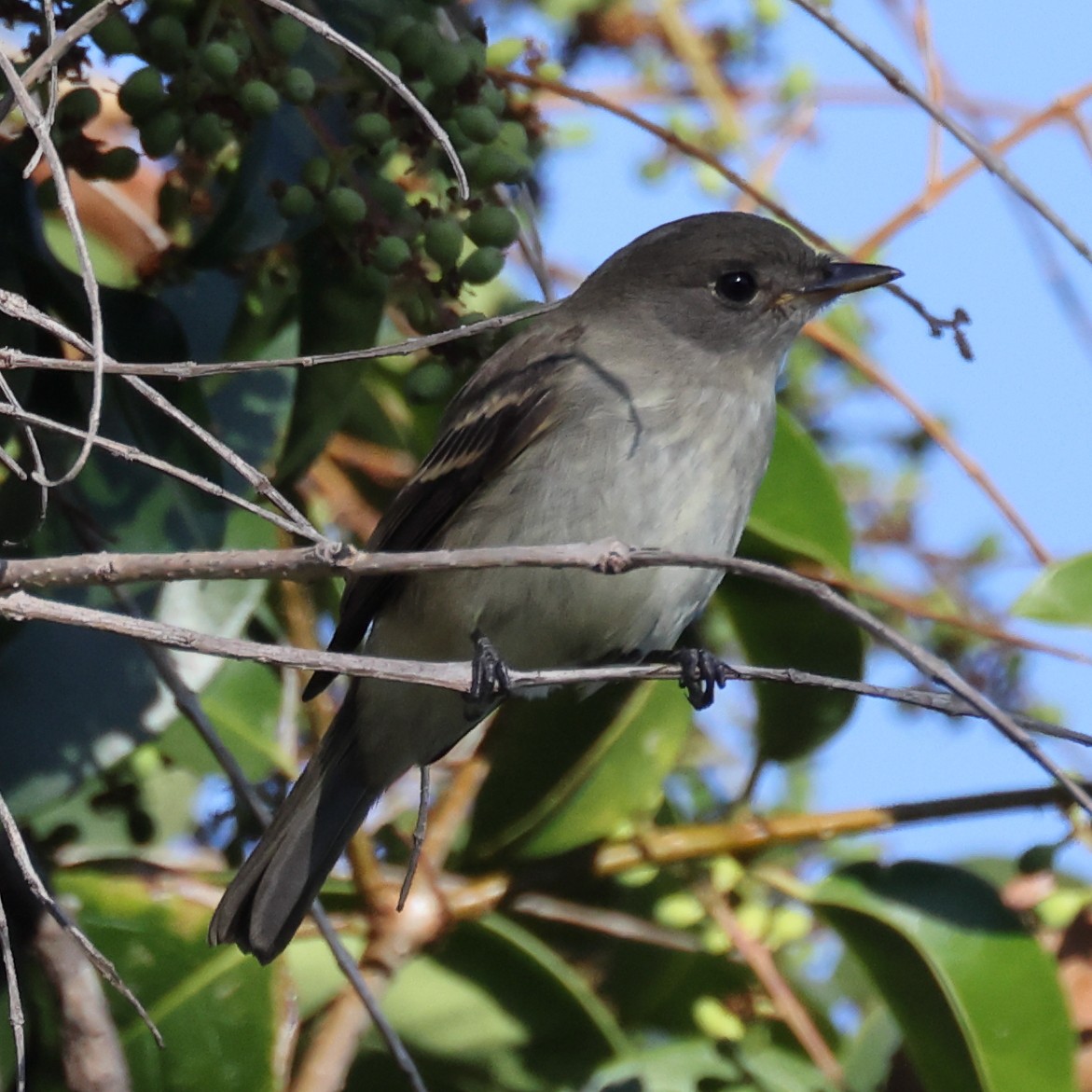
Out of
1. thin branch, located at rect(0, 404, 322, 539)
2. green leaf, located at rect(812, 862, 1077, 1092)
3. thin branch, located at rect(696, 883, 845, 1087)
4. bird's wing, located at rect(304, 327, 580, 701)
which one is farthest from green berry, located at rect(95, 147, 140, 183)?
green leaf, located at rect(812, 862, 1077, 1092)

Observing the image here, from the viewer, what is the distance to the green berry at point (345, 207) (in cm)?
220

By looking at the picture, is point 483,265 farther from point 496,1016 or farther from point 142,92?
point 496,1016

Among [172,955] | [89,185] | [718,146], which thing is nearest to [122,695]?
[172,955]

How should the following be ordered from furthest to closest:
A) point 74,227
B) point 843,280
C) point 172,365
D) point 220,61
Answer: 1. point 843,280
2. point 220,61
3. point 172,365
4. point 74,227

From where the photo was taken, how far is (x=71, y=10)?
216cm

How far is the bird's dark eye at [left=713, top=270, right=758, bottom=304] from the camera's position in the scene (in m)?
2.96

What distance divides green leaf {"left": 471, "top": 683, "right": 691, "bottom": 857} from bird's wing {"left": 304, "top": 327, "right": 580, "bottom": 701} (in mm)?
328

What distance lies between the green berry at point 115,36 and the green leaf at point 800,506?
115 centimetres

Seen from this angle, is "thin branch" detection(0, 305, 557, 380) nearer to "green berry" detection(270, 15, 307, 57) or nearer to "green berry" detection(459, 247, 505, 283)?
"green berry" detection(459, 247, 505, 283)

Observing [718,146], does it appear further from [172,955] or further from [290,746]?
[172,955]

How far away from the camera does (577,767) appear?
102 inches

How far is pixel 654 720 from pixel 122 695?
820 millimetres

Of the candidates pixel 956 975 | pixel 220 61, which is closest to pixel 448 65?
pixel 220 61

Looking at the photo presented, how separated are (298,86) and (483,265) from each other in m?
0.34
